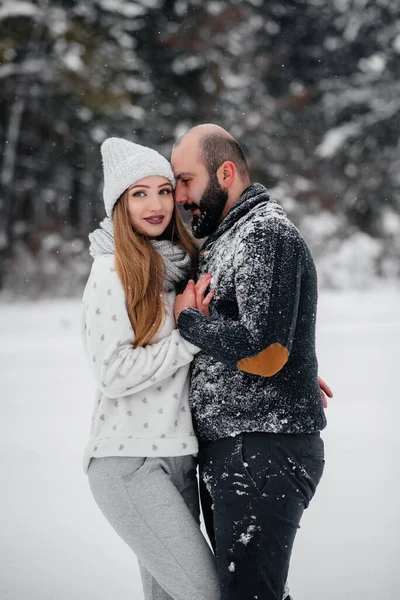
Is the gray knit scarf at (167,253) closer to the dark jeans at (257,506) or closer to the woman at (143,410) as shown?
the woman at (143,410)

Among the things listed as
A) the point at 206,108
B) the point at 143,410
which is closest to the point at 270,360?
the point at 143,410

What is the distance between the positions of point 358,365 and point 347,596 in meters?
4.90

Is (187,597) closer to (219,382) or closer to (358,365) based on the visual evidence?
(219,382)

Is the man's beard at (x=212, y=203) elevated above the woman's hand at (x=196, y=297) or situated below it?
above

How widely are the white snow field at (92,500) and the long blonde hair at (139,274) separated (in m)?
1.79

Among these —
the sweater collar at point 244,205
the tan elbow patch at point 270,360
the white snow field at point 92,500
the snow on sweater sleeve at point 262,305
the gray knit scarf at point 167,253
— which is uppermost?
the sweater collar at point 244,205

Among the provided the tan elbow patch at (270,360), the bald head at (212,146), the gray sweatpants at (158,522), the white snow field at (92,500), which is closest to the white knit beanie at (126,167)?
the bald head at (212,146)

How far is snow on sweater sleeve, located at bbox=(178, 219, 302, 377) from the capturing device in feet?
6.47

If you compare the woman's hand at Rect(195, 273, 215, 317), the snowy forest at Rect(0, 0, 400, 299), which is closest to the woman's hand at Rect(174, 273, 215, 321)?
the woman's hand at Rect(195, 273, 215, 317)

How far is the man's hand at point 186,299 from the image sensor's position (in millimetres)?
2168

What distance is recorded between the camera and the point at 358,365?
8.06 meters

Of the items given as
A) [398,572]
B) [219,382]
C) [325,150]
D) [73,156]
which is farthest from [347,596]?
[325,150]

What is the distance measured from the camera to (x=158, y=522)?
2.10 m

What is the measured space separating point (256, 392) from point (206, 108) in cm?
1326
